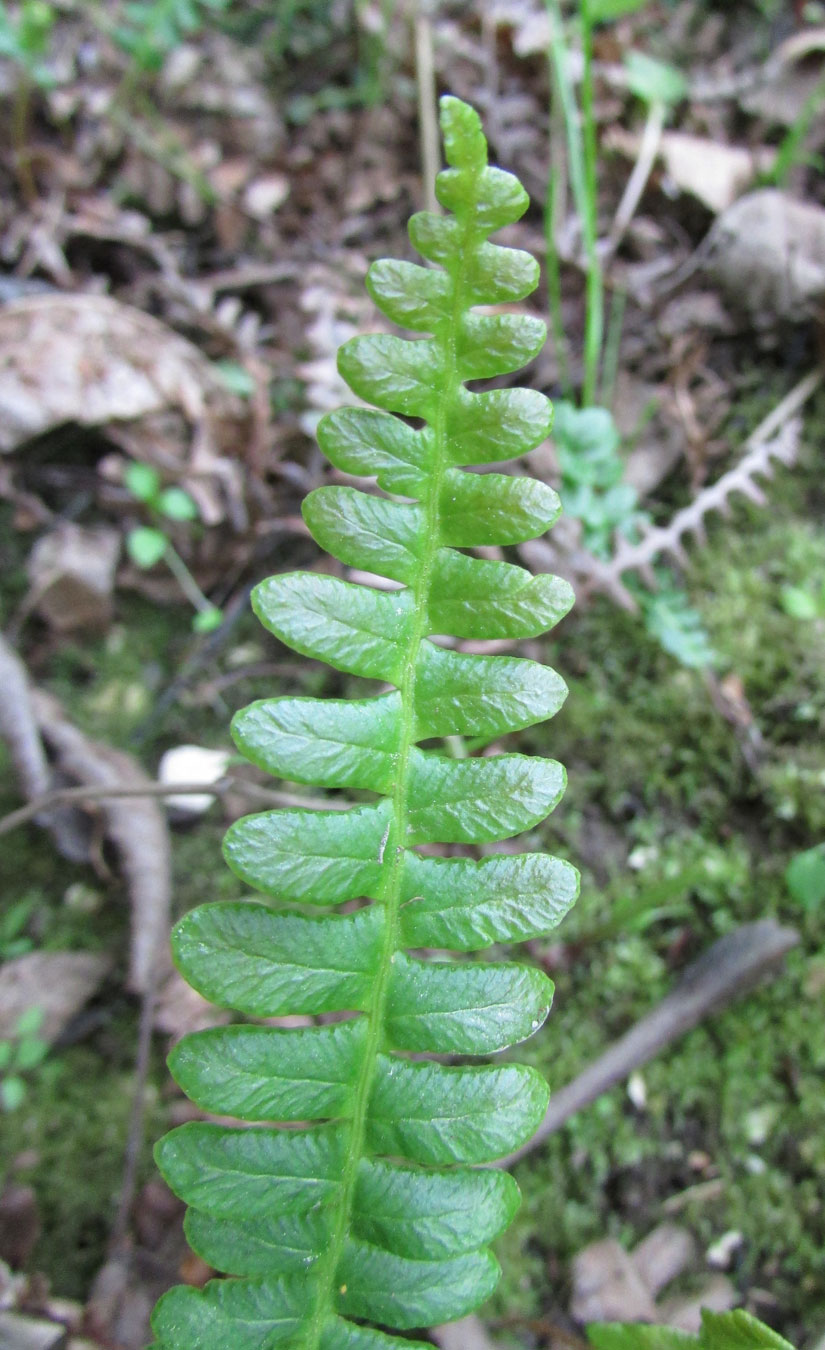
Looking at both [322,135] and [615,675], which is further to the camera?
[322,135]

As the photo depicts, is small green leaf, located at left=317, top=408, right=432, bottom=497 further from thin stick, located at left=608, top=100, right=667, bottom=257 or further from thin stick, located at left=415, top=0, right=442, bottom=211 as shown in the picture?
thin stick, located at left=608, top=100, right=667, bottom=257

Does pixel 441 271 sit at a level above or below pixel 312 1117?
above

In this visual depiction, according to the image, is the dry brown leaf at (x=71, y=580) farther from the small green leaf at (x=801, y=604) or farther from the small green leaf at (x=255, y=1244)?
the small green leaf at (x=801, y=604)

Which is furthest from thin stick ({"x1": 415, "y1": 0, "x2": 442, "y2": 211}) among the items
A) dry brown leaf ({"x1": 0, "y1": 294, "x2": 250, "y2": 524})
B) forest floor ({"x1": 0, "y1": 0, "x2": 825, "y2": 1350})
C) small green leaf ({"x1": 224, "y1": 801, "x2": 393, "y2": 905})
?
small green leaf ({"x1": 224, "y1": 801, "x2": 393, "y2": 905})

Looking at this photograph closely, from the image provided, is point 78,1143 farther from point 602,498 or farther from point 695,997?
point 602,498

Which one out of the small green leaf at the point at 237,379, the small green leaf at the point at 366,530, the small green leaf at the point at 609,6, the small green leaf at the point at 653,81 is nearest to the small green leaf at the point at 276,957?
the small green leaf at the point at 366,530

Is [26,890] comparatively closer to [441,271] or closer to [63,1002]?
[63,1002]

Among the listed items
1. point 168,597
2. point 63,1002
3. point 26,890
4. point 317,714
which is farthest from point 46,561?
point 317,714
